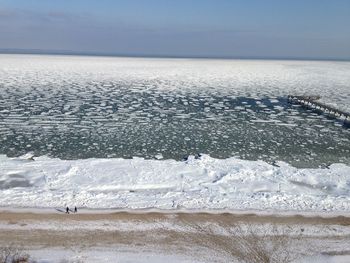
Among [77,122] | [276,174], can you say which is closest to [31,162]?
[77,122]

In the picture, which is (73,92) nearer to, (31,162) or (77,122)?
(77,122)

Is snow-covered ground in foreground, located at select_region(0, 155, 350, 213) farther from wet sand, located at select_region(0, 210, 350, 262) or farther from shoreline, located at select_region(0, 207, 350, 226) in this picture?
wet sand, located at select_region(0, 210, 350, 262)

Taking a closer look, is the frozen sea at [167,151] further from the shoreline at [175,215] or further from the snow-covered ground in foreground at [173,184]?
the shoreline at [175,215]

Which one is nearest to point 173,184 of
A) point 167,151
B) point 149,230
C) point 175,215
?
point 175,215

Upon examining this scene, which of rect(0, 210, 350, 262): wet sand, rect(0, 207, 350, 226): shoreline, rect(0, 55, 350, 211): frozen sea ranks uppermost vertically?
rect(0, 210, 350, 262): wet sand

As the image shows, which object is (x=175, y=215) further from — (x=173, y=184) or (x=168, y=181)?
(x=168, y=181)

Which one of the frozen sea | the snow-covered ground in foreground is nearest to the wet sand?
the snow-covered ground in foreground
